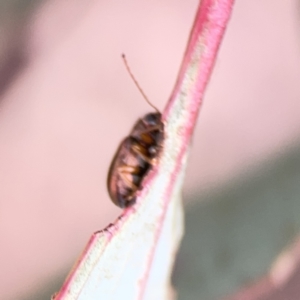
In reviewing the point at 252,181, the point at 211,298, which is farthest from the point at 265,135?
the point at 211,298
